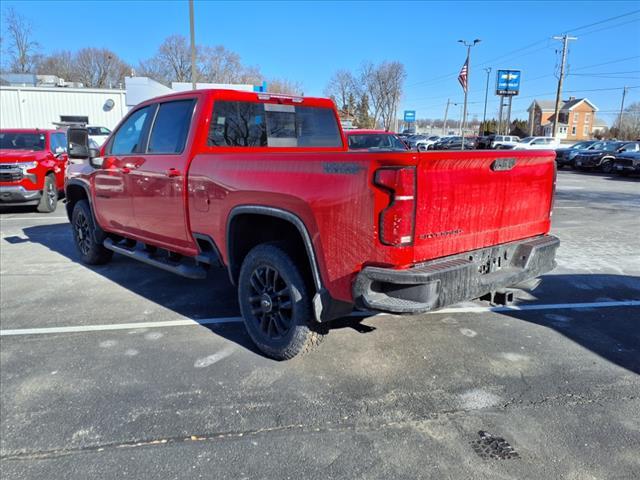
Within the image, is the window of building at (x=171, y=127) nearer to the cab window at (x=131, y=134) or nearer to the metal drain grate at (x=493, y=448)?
the cab window at (x=131, y=134)

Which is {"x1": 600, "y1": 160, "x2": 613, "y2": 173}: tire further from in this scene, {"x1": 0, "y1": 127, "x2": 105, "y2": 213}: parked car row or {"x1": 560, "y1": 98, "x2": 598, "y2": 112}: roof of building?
{"x1": 560, "y1": 98, "x2": 598, "y2": 112}: roof of building

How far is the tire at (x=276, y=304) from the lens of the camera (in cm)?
340

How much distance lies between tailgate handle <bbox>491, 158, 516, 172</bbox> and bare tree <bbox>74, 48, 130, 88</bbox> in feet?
262

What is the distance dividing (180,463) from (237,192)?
1910 mm

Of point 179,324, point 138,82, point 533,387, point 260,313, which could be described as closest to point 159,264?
point 179,324

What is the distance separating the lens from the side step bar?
444cm

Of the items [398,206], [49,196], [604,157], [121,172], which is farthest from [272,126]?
[604,157]

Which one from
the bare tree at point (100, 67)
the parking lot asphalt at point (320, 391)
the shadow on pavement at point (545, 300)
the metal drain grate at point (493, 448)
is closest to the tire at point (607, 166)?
the shadow on pavement at point (545, 300)

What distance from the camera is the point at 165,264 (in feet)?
15.8

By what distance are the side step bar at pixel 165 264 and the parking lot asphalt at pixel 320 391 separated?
18.2 inches

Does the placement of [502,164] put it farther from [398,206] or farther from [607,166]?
[607,166]

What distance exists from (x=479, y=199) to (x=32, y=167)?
10.4m

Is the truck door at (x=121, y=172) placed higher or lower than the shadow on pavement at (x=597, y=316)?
higher

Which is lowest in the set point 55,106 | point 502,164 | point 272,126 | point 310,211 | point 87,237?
point 87,237
